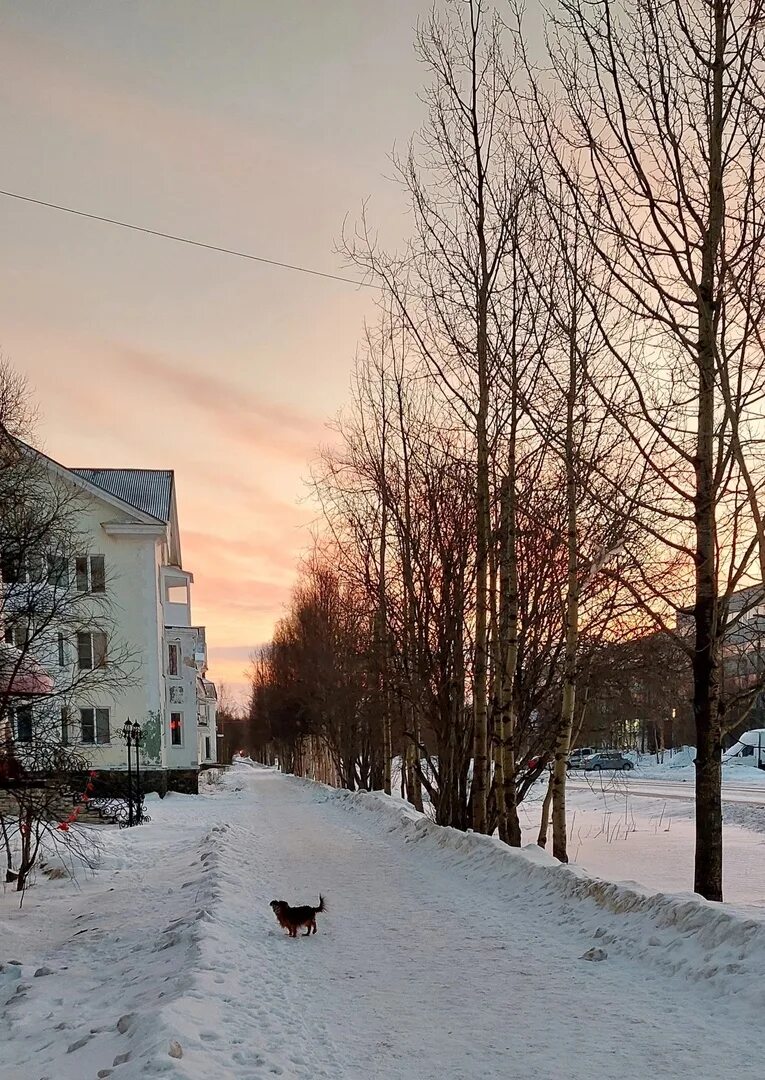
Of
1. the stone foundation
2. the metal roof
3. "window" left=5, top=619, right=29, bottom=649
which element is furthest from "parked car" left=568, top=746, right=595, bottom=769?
the metal roof

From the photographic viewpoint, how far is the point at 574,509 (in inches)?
576

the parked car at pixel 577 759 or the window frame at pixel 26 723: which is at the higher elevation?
the window frame at pixel 26 723

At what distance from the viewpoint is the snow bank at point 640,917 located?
647cm

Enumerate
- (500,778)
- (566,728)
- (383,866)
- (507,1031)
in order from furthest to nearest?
(500,778), (566,728), (383,866), (507,1031)

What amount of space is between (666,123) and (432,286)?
24.2ft

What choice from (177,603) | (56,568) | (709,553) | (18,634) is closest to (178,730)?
(177,603)

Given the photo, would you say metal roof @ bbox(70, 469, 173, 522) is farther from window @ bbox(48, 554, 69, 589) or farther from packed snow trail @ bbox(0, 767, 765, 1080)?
packed snow trail @ bbox(0, 767, 765, 1080)

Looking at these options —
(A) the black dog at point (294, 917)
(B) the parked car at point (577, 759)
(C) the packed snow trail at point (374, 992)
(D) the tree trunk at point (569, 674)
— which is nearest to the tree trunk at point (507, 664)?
(D) the tree trunk at point (569, 674)

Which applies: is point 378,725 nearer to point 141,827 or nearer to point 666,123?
point 141,827

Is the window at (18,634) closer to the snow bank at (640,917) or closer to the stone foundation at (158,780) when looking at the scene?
the snow bank at (640,917)

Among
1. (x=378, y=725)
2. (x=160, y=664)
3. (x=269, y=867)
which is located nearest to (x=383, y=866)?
(x=269, y=867)

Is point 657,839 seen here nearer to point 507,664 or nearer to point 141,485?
point 507,664

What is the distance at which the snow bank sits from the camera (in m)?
6.47

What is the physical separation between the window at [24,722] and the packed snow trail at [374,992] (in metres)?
2.38
